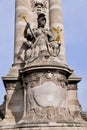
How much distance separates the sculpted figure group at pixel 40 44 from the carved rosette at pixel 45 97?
0.85 metres

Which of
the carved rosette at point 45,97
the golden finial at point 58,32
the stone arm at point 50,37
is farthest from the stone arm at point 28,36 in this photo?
the carved rosette at point 45,97

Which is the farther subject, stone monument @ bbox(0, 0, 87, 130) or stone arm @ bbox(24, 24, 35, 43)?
stone arm @ bbox(24, 24, 35, 43)

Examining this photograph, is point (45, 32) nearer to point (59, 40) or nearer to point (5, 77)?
point (59, 40)

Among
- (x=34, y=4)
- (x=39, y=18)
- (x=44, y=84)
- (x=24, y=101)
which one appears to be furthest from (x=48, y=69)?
(x=34, y=4)

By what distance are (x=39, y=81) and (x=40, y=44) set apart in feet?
5.83

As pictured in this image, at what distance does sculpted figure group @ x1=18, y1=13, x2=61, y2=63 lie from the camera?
1275 centimetres

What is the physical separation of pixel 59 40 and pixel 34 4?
2598 mm

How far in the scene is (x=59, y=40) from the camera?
45.1 feet

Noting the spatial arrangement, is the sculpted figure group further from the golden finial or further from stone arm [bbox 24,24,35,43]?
the golden finial

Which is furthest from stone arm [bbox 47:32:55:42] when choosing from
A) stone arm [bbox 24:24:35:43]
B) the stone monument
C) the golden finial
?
stone arm [bbox 24:24:35:43]

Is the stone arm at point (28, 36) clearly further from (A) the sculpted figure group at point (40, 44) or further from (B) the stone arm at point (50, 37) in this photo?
(B) the stone arm at point (50, 37)

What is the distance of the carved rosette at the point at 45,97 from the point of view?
37.7 ft

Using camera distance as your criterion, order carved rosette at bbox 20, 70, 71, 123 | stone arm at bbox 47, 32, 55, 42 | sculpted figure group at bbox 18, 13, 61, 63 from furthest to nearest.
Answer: stone arm at bbox 47, 32, 55, 42
sculpted figure group at bbox 18, 13, 61, 63
carved rosette at bbox 20, 70, 71, 123

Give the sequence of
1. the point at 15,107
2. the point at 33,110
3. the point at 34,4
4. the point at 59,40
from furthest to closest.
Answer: the point at 34,4
the point at 59,40
the point at 15,107
the point at 33,110
